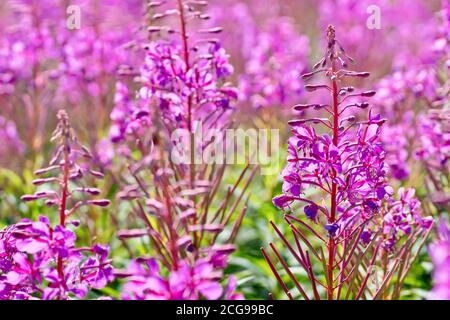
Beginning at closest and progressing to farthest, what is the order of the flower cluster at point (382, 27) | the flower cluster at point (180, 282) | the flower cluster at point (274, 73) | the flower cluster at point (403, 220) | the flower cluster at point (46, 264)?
the flower cluster at point (180, 282), the flower cluster at point (46, 264), the flower cluster at point (403, 220), the flower cluster at point (274, 73), the flower cluster at point (382, 27)

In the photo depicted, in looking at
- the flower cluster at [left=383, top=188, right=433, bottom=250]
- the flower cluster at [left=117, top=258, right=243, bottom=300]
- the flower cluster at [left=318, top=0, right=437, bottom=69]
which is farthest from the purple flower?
the flower cluster at [left=318, top=0, right=437, bottom=69]

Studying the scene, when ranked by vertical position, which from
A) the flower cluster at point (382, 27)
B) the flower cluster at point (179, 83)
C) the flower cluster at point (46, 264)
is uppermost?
the flower cluster at point (382, 27)

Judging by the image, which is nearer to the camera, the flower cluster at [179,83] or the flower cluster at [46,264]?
the flower cluster at [46,264]

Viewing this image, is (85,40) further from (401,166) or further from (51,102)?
(401,166)

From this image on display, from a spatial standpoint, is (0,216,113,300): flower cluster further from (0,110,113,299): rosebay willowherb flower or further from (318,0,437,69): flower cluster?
(318,0,437,69): flower cluster

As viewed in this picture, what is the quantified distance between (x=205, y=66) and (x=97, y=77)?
1.90 metres

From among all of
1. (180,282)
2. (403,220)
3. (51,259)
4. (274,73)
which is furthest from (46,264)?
(274,73)

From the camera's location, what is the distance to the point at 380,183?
2342 millimetres

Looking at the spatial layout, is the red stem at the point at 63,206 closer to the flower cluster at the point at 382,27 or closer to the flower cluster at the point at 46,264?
the flower cluster at the point at 46,264

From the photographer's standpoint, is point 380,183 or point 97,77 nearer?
point 380,183

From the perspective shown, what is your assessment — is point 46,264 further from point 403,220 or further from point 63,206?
point 403,220

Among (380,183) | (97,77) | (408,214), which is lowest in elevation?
(408,214)

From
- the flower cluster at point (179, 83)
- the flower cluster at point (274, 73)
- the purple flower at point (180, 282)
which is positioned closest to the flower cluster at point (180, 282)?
the purple flower at point (180, 282)
